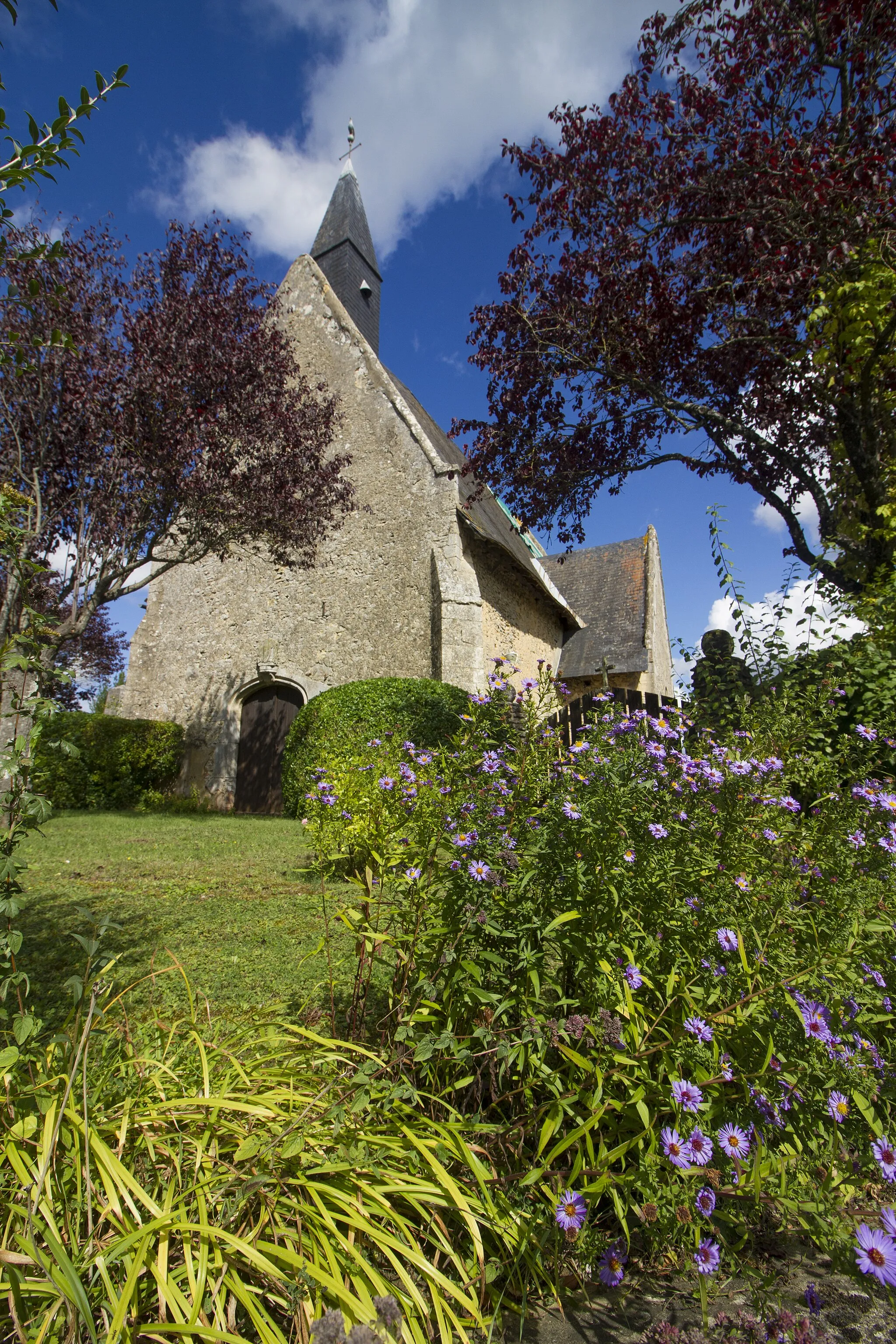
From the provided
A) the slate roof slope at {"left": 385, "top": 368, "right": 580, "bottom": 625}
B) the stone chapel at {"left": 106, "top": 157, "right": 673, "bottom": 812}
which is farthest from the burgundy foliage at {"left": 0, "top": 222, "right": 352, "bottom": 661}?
the slate roof slope at {"left": 385, "top": 368, "right": 580, "bottom": 625}

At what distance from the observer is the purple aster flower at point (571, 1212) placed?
4.33ft

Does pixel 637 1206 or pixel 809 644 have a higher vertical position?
pixel 809 644

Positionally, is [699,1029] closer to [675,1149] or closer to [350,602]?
[675,1149]

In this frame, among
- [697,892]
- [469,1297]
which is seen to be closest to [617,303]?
[697,892]

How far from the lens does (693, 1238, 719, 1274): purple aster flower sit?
4.10ft

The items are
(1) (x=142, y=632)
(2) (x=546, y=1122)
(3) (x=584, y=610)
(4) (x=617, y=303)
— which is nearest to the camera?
(2) (x=546, y=1122)

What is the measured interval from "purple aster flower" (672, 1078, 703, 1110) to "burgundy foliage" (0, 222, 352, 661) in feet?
16.3

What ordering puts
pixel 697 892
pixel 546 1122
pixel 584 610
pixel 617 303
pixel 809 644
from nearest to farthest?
pixel 546 1122, pixel 697 892, pixel 809 644, pixel 617 303, pixel 584 610

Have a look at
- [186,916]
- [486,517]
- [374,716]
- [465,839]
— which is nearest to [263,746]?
[374,716]

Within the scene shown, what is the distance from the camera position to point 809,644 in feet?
13.4

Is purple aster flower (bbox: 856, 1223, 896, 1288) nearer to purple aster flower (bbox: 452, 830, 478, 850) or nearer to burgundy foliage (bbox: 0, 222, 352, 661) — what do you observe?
purple aster flower (bbox: 452, 830, 478, 850)

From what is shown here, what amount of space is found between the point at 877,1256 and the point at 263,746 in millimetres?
11311

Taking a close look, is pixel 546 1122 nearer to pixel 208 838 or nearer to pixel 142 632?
pixel 208 838

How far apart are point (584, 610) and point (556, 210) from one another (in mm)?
11116
